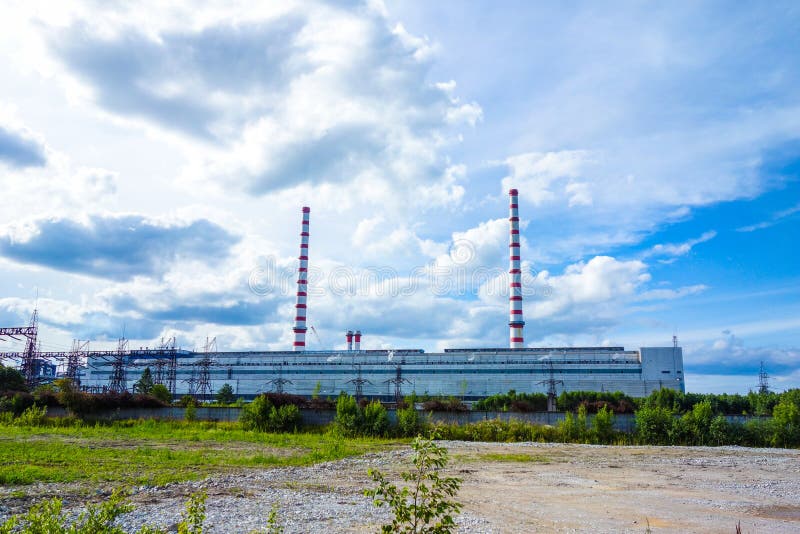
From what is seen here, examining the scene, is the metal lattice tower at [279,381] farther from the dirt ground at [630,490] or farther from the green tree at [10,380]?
the dirt ground at [630,490]

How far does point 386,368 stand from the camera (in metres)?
78.4

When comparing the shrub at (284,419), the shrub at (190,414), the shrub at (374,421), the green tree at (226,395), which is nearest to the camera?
the shrub at (374,421)

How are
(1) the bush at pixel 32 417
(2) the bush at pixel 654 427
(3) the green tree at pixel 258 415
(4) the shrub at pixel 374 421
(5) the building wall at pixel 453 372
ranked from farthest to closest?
(5) the building wall at pixel 453 372, (1) the bush at pixel 32 417, (3) the green tree at pixel 258 415, (4) the shrub at pixel 374 421, (2) the bush at pixel 654 427

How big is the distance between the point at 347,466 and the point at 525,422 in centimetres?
1562

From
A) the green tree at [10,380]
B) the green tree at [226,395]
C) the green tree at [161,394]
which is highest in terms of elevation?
the green tree at [10,380]

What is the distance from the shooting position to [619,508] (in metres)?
13.4

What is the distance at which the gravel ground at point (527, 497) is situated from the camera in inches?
456

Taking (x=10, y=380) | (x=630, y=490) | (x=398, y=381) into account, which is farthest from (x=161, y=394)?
(x=630, y=490)

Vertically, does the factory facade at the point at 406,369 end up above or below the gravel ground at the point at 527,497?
above

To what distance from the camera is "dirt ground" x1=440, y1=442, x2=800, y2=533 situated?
12062mm

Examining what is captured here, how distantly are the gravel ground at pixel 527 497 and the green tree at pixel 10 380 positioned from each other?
49.7 m

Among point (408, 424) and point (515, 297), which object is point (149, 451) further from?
point (515, 297)

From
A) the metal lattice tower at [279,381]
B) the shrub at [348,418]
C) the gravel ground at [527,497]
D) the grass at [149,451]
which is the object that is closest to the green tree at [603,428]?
the gravel ground at [527,497]

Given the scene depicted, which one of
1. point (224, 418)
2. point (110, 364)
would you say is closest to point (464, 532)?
point (224, 418)
